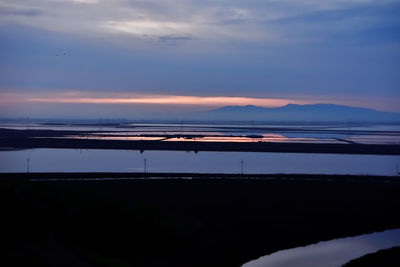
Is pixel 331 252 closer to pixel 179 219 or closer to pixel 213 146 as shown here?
pixel 179 219

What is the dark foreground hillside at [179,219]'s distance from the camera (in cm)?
1647

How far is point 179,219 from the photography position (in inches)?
854

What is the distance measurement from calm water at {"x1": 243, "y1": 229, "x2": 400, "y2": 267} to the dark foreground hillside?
0.49 meters

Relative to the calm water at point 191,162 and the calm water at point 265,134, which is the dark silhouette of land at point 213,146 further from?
the calm water at point 265,134

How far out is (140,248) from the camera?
722 inches

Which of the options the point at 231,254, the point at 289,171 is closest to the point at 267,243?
the point at 231,254

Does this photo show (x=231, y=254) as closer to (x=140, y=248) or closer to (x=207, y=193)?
(x=140, y=248)

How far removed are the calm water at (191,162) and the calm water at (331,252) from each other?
1650 centimetres

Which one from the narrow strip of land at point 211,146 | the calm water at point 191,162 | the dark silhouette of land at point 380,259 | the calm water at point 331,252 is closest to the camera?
the dark silhouette of land at point 380,259

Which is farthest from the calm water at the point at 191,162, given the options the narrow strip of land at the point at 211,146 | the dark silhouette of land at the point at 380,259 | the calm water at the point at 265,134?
the dark silhouette of land at the point at 380,259

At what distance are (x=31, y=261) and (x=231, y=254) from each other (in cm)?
781

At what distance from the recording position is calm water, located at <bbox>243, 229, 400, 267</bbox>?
1814 cm

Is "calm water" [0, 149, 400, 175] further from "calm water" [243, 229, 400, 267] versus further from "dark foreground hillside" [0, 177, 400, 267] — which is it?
"calm water" [243, 229, 400, 267]

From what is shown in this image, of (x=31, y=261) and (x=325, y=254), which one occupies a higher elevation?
(x=31, y=261)
